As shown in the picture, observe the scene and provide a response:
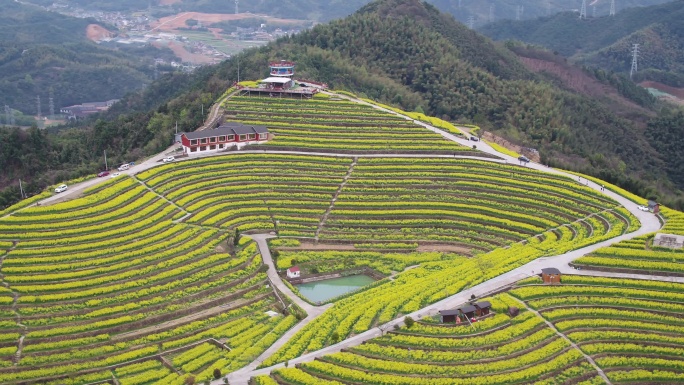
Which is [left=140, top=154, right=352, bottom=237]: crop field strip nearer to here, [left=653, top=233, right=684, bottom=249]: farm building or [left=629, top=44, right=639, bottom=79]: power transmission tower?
[left=653, top=233, right=684, bottom=249]: farm building

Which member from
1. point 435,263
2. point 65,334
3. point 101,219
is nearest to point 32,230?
point 101,219

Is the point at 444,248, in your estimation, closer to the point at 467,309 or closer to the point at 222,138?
the point at 467,309

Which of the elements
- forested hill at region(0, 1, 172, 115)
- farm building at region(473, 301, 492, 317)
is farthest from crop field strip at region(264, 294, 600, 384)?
forested hill at region(0, 1, 172, 115)

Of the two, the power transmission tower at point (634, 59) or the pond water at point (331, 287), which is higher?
the power transmission tower at point (634, 59)

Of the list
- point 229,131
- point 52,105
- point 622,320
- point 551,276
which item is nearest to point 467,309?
point 551,276

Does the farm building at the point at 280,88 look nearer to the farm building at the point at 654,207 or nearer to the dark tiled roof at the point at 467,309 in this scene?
the farm building at the point at 654,207

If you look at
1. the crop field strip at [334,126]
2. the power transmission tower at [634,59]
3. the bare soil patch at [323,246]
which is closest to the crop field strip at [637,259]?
the bare soil patch at [323,246]
